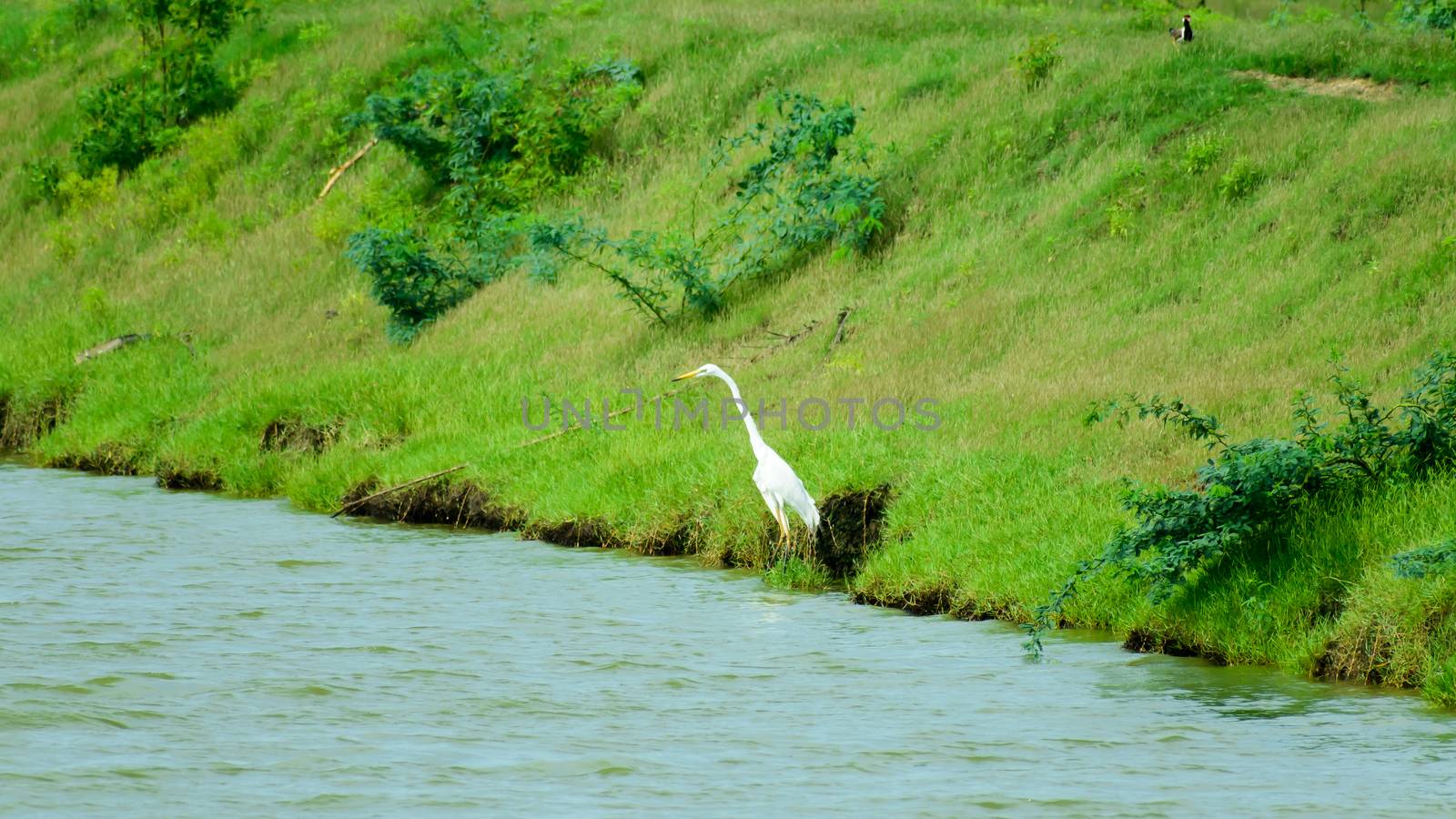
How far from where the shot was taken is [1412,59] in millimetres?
21078

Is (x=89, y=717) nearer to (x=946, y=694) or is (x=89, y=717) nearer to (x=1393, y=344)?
(x=946, y=694)

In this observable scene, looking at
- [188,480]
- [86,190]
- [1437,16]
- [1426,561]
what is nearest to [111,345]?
[188,480]

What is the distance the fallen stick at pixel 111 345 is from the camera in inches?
949

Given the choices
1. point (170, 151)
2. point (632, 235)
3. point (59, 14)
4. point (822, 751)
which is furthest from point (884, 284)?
point (59, 14)

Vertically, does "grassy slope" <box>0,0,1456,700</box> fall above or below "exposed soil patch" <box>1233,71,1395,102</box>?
Result: below

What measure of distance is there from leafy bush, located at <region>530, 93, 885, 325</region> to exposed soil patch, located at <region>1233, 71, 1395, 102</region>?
4914 mm

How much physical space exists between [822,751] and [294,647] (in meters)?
4.18

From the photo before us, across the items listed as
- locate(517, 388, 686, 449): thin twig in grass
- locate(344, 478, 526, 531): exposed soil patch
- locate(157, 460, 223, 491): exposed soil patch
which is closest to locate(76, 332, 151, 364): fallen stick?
locate(157, 460, 223, 491): exposed soil patch

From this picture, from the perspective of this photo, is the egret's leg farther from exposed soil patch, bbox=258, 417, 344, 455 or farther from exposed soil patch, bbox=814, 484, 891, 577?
exposed soil patch, bbox=258, 417, 344, 455

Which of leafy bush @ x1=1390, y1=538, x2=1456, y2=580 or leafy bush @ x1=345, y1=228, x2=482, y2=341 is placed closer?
leafy bush @ x1=1390, y1=538, x2=1456, y2=580

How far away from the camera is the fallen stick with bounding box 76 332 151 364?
24.1 meters

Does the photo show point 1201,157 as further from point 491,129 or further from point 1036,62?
point 491,129

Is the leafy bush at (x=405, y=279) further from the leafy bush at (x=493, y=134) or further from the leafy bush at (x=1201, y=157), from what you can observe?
the leafy bush at (x=1201, y=157)

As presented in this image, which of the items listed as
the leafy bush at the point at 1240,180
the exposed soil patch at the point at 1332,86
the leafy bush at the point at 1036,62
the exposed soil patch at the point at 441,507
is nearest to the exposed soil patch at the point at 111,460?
the exposed soil patch at the point at 441,507
